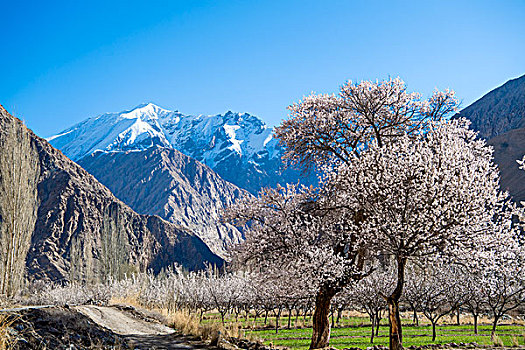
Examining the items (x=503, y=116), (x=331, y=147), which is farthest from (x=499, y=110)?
(x=331, y=147)

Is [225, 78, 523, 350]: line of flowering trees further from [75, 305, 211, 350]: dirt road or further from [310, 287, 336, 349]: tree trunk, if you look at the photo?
[75, 305, 211, 350]: dirt road

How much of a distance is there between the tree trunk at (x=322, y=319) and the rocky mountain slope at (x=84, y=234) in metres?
47.0

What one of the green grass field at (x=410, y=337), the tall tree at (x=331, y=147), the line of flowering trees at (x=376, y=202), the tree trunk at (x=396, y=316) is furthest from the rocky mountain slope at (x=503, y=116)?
the tree trunk at (x=396, y=316)

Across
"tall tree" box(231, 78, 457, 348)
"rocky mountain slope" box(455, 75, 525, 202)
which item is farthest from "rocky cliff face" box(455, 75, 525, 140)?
"tall tree" box(231, 78, 457, 348)

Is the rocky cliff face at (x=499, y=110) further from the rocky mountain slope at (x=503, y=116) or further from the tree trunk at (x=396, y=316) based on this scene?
the tree trunk at (x=396, y=316)

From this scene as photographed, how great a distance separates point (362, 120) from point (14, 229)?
770 inches

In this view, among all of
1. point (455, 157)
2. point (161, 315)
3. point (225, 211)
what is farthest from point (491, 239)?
point (161, 315)

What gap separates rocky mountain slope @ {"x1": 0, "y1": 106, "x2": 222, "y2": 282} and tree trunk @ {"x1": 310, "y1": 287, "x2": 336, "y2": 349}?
47.0 m

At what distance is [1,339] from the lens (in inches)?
256

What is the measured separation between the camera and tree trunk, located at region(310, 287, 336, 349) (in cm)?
1346

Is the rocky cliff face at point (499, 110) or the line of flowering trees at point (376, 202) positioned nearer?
the line of flowering trees at point (376, 202)

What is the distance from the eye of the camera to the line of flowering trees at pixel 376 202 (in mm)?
10430

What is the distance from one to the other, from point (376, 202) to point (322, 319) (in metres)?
5.14

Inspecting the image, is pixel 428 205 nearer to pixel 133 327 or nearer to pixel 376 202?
pixel 376 202
